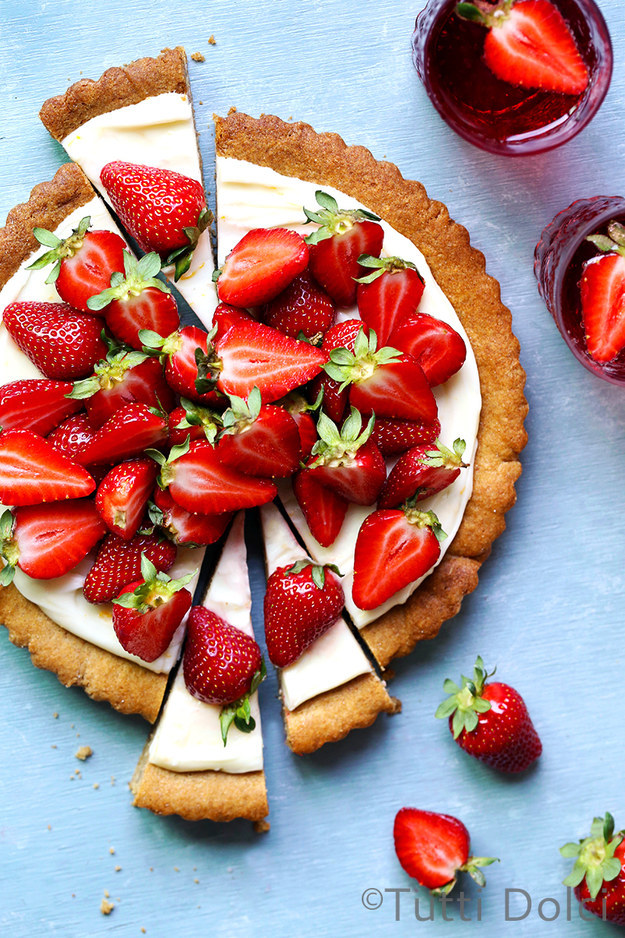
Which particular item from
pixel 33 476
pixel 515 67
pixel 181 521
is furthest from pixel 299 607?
pixel 515 67

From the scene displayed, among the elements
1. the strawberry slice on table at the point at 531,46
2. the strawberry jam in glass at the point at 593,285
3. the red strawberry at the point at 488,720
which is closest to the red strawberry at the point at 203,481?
the red strawberry at the point at 488,720

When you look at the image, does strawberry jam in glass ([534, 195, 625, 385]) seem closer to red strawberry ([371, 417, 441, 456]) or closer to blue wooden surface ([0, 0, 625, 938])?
blue wooden surface ([0, 0, 625, 938])

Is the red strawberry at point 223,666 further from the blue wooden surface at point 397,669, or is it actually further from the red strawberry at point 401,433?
the red strawberry at point 401,433

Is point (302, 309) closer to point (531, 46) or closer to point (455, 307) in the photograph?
point (455, 307)

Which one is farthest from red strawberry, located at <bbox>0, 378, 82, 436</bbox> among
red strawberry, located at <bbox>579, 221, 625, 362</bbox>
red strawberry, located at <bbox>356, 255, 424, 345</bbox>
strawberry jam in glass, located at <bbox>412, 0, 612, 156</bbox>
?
red strawberry, located at <bbox>579, 221, 625, 362</bbox>

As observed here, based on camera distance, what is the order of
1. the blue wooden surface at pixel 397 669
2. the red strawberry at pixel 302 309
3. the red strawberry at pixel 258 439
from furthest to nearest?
the blue wooden surface at pixel 397 669, the red strawberry at pixel 302 309, the red strawberry at pixel 258 439

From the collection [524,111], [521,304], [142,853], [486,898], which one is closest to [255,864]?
[142,853]

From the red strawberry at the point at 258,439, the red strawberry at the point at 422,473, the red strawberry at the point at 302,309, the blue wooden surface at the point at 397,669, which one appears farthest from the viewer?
the blue wooden surface at the point at 397,669

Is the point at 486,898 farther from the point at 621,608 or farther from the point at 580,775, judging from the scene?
the point at 621,608
